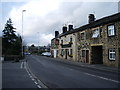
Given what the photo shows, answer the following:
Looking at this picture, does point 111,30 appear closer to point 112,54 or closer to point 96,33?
point 112,54

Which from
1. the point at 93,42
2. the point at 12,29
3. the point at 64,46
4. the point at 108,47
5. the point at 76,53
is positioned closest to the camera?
the point at 108,47

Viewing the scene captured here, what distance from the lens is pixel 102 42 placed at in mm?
26328

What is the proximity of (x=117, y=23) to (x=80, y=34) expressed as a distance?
1200 cm

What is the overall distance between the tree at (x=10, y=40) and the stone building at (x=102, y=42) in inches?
1049

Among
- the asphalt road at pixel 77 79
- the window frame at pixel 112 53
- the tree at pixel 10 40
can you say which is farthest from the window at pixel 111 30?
the tree at pixel 10 40

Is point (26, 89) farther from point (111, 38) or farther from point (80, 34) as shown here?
point (80, 34)

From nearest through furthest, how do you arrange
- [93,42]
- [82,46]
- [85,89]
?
[85,89], [93,42], [82,46]

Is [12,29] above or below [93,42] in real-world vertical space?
above

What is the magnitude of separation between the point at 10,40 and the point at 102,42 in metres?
46.8

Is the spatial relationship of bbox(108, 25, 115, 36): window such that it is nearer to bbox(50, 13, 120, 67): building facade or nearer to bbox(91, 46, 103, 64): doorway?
bbox(50, 13, 120, 67): building facade

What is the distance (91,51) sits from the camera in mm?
29484

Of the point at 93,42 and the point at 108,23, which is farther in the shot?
the point at 93,42

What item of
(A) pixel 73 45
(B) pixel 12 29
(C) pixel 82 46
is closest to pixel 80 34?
(C) pixel 82 46

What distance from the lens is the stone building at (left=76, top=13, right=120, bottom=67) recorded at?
23.3 meters
